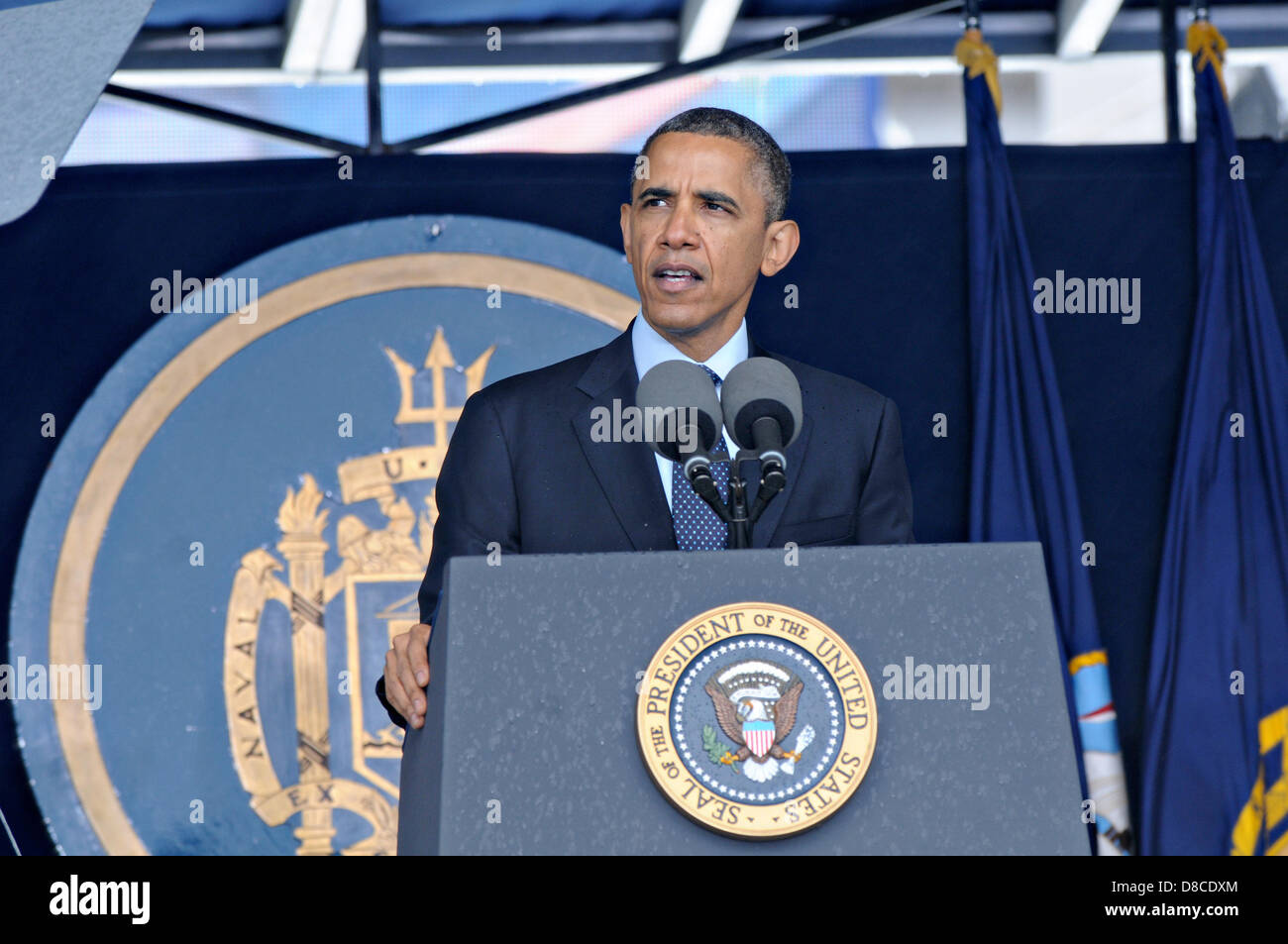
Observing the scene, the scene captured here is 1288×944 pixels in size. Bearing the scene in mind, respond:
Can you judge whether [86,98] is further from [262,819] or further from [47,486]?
Answer: [262,819]

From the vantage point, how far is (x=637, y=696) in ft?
5.03

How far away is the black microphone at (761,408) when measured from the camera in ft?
5.69

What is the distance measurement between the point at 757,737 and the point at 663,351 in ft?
3.04

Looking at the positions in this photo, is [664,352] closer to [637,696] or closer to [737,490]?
[737,490]

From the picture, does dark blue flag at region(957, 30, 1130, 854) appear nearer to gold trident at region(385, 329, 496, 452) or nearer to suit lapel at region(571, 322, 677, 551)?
gold trident at region(385, 329, 496, 452)

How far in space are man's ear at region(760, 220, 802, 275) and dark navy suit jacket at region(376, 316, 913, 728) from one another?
0.67ft

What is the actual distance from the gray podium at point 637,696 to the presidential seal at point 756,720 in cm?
2

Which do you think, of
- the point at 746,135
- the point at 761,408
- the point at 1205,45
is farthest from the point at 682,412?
the point at 1205,45

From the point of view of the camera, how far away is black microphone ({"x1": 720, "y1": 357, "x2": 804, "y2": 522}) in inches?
68.3

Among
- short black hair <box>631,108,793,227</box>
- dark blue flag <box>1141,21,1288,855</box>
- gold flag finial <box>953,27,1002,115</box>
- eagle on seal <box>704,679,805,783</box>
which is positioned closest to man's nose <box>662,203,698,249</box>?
short black hair <box>631,108,793,227</box>

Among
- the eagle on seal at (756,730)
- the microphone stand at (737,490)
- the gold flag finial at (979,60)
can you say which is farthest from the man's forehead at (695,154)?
the gold flag finial at (979,60)

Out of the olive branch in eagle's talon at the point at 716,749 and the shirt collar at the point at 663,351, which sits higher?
the shirt collar at the point at 663,351

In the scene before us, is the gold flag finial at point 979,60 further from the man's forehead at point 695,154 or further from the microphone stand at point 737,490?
the microphone stand at point 737,490

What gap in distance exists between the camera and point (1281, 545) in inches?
158
